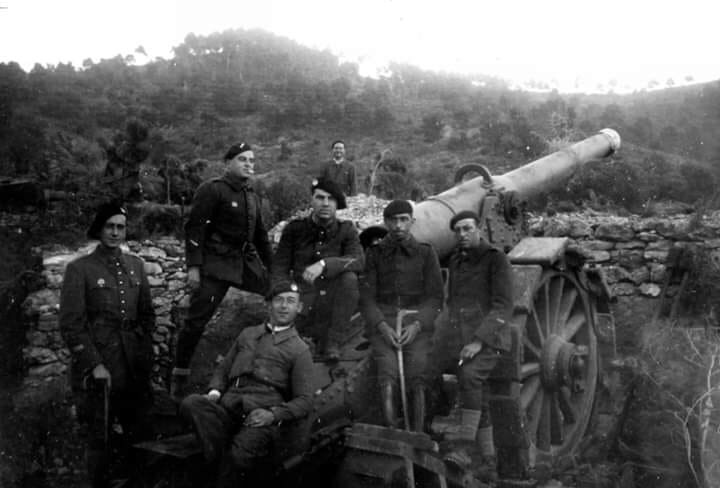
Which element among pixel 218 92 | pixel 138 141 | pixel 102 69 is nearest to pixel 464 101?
pixel 218 92

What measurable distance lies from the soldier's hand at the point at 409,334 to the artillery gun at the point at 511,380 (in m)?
0.29

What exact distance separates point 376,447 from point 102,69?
3304cm

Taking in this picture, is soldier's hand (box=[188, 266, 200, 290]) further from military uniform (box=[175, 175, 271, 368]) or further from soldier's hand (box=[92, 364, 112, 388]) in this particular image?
soldier's hand (box=[92, 364, 112, 388])

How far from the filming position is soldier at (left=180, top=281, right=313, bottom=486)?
3.97 m

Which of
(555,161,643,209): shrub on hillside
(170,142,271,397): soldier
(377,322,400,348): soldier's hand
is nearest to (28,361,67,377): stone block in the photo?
(170,142,271,397): soldier

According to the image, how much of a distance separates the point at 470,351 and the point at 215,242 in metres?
2.06

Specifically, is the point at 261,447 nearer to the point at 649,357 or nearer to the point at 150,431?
the point at 150,431

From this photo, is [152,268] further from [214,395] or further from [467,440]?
[467,440]

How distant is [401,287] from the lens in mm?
5352

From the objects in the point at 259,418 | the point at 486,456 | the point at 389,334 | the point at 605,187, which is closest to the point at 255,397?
the point at 259,418

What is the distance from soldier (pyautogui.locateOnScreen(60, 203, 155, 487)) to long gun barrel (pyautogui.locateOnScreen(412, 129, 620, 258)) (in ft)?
7.55

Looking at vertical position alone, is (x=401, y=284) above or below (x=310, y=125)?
below

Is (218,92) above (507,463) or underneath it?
above

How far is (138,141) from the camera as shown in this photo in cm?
1269
